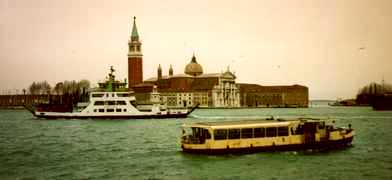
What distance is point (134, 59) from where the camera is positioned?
93.1m

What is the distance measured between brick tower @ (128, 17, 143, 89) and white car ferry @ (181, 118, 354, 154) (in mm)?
72654

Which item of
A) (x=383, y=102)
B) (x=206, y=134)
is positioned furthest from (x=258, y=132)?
(x=383, y=102)

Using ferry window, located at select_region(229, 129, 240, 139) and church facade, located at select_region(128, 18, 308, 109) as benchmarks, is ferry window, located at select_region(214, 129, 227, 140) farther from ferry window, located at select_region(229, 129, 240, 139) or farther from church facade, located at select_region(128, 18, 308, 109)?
church facade, located at select_region(128, 18, 308, 109)

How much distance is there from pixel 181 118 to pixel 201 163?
3297cm

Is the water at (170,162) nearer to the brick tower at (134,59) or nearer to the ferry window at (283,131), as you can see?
the ferry window at (283,131)

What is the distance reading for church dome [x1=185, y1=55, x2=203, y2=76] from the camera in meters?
107

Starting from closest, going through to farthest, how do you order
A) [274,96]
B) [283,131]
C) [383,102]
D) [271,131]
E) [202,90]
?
[271,131] < [283,131] < [383,102] < [202,90] < [274,96]

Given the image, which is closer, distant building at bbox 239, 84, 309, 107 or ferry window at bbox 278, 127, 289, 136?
ferry window at bbox 278, 127, 289, 136

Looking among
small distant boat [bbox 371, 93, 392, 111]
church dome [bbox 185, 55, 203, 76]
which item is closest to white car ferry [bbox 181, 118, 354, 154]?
small distant boat [bbox 371, 93, 392, 111]

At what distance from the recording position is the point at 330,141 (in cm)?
2178

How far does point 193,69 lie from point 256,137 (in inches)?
3437

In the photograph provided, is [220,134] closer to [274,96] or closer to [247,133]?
[247,133]

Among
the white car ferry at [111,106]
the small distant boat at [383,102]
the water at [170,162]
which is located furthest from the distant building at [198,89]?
the water at [170,162]

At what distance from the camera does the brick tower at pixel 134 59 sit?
92750mm
